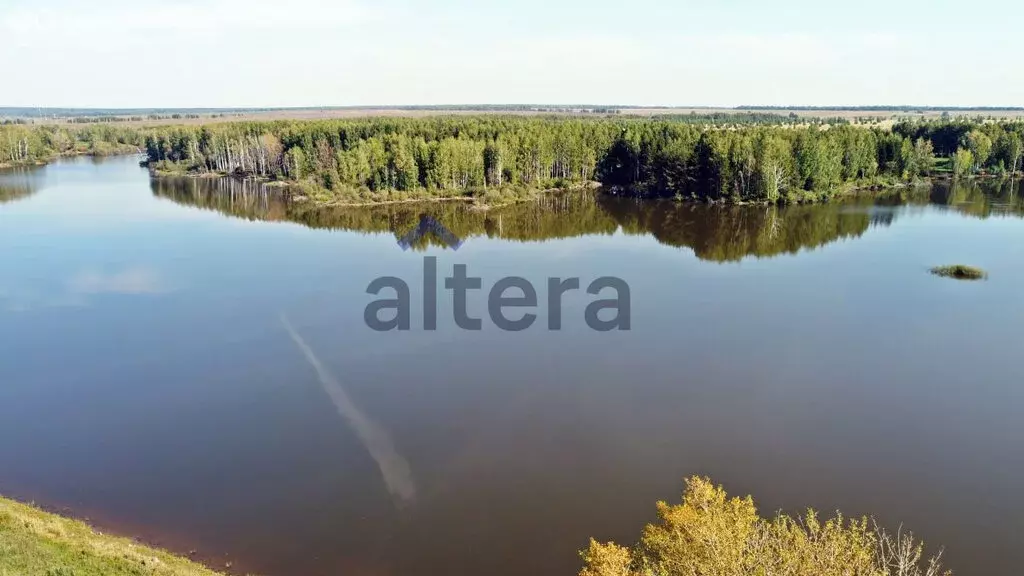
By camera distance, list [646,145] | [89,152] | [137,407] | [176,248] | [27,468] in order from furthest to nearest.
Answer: [89,152], [646,145], [176,248], [137,407], [27,468]

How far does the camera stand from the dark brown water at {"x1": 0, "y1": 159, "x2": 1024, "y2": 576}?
17.2 meters

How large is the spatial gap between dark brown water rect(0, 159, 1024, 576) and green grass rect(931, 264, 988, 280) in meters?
1.05

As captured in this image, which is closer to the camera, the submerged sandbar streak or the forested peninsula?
the submerged sandbar streak

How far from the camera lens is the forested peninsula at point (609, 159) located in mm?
63031

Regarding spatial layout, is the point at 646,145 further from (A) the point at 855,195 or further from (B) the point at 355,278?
(B) the point at 355,278

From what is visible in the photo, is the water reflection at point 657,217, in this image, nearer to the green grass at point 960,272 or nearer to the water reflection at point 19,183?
the green grass at point 960,272

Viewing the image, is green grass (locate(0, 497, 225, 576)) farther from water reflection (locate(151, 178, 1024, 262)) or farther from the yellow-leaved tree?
water reflection (locate(151, 178, 1024, 262))

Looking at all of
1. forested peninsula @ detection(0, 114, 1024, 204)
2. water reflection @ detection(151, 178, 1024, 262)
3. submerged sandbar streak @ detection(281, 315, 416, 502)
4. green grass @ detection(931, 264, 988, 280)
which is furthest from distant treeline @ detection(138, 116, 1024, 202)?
submerged sandbar streak @ detection(281, 315, 416, 502)

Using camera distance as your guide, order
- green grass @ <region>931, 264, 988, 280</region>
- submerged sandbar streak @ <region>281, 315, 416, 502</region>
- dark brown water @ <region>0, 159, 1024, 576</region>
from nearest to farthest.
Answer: dark brown water @ <region>0, 159, 1024, 576</region> → submerged sandbar streak @ <region>281, 315, 416, 502</region> → green grass @ <region>931, 264, 988, 280</region>

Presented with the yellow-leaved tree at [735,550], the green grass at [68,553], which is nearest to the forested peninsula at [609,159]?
the green grass at [68,553]

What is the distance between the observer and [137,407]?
23.1m

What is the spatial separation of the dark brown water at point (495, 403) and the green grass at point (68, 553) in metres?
1.26

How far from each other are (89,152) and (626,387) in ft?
434

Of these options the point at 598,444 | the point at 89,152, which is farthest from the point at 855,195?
the point at 89,152
